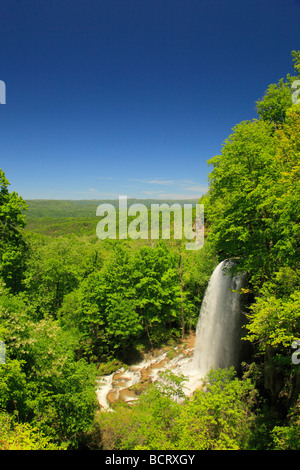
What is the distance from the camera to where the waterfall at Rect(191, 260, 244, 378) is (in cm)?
1571

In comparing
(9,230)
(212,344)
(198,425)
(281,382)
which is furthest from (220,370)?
(9,230)

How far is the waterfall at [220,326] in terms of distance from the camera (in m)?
15.7

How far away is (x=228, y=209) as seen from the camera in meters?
12.8

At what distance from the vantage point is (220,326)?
17469 mm

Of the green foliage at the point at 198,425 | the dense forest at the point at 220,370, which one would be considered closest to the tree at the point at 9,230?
the dense forest at the point at 220,370

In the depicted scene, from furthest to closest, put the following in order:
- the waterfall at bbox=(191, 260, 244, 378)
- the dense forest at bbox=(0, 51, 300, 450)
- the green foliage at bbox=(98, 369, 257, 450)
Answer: the waterfall at bbox=(191, 260, 244, 378) → the dense forest at bbox=(0, 51, 300, 450) → the green foliage at bbox=(98, 369, 257, 450)

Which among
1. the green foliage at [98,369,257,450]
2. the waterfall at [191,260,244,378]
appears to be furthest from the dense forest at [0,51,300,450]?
the waterfall at [191,260,244,378]

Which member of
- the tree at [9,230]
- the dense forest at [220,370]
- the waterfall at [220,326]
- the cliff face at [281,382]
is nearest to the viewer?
the dense forest at [220,370]

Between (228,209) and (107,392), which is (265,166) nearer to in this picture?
(228,209)

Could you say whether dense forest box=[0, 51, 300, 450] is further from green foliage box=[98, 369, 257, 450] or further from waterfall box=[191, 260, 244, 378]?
waterfall box=[191, 260, 244, 378]

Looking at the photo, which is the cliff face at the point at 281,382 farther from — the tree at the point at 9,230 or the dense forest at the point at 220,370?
the tree at the point at 9,230
